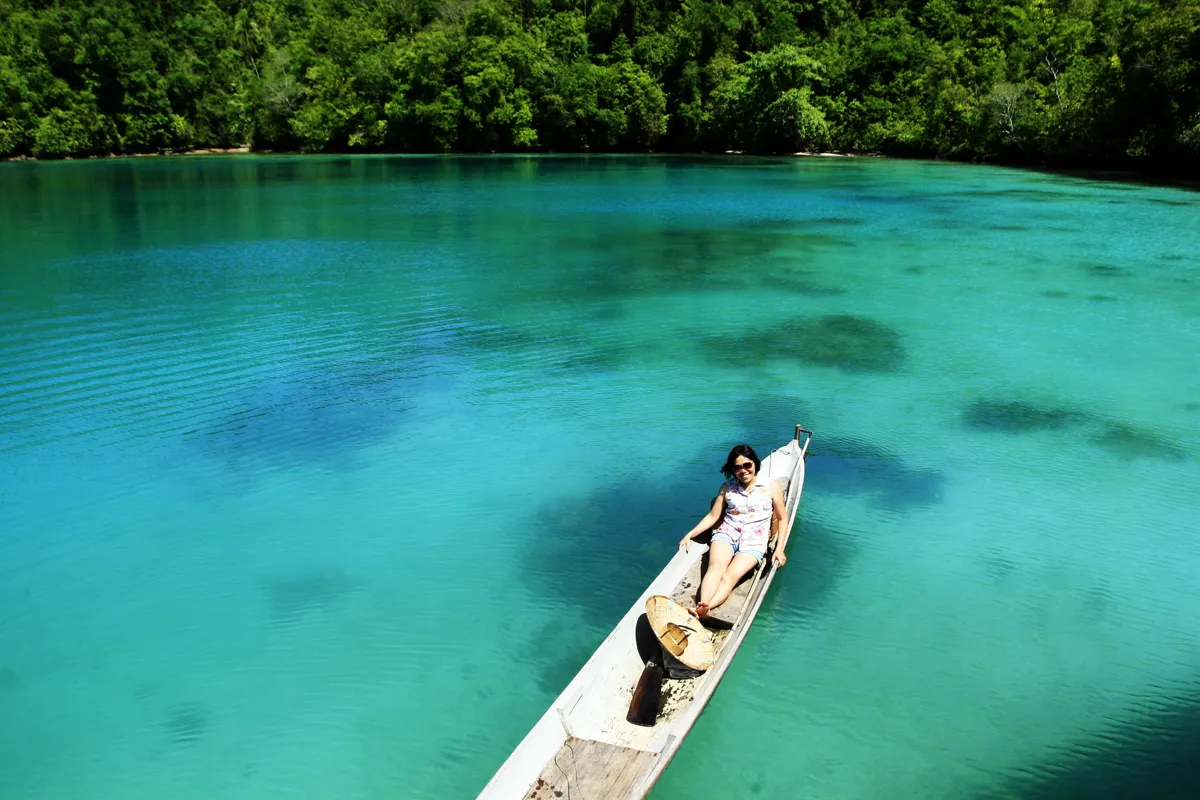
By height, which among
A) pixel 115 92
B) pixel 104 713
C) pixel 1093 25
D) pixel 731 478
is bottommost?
pixel 104 713

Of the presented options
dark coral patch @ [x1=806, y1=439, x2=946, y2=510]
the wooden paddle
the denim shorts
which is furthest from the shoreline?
the wooden paddle

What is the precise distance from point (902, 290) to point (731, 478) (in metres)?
13.7

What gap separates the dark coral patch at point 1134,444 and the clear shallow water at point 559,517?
7cm

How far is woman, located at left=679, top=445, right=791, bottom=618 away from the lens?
6.40m

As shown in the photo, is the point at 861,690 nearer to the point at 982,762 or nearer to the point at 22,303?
the point at 982,762

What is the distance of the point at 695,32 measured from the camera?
70.7m

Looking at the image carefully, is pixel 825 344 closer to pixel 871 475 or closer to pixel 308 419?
pixel 871 475

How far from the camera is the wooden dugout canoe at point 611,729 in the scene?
14.7 feet

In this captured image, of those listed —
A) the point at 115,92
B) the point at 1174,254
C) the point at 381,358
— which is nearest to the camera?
the point at 381,358

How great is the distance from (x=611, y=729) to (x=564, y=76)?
70.7m

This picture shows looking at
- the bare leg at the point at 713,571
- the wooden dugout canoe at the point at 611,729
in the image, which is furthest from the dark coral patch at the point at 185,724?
the bare leg at the point at 713,571

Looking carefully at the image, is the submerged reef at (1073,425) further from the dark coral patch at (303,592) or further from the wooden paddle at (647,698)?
the dark coral patch at (303,592)

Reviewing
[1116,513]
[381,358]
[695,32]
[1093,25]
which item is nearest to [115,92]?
[695,32]

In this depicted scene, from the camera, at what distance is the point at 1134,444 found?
1075 centimetres
